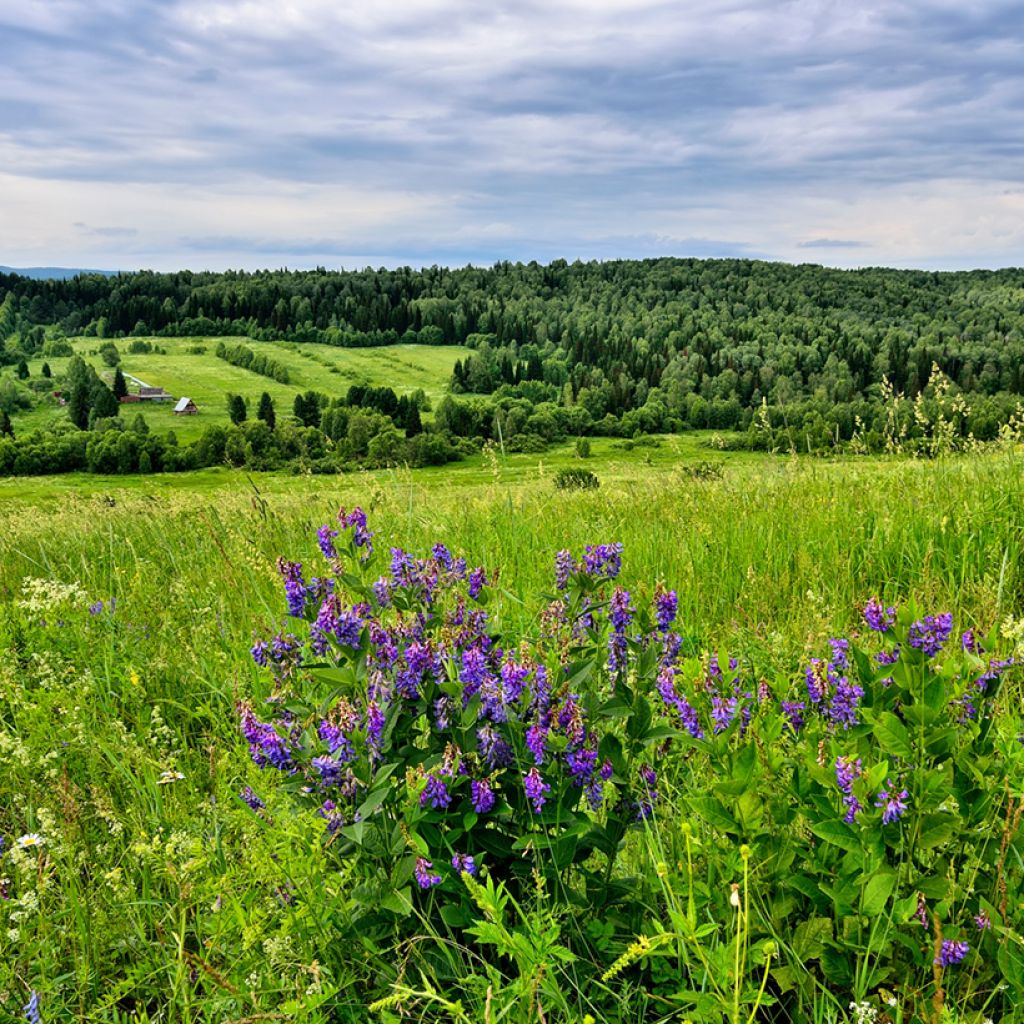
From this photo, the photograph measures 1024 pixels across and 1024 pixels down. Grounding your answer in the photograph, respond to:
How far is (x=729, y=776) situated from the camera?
2293 millimetres

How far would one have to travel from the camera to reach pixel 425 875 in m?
2.19

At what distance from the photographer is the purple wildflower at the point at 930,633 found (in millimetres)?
2438

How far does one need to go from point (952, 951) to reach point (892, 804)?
0.47 metres

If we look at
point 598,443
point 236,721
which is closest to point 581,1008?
point 236,721

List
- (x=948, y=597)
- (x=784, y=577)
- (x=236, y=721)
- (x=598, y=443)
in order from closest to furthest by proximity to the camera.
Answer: (x=236, y=721) < (x=948, y=597) < (x=784, y=577) < (x=598, y=443)

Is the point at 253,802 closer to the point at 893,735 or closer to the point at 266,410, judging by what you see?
the point at 893,735

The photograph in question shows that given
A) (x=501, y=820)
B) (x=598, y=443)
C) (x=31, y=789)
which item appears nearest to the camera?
(x=501, y=820)

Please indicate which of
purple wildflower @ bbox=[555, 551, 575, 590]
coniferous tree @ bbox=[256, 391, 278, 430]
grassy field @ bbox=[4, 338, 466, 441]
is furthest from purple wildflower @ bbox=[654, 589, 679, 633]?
coniferous tree @ bbox=[256, 391, 278, 430]

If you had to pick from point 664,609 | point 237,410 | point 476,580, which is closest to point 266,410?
point 237,410

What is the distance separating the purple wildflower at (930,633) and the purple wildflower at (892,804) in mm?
517

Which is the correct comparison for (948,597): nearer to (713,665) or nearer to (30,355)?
(713,665)

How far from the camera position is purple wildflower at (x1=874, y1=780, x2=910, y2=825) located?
6.68ft

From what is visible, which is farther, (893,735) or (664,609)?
(664,609)

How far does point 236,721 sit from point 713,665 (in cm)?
285
